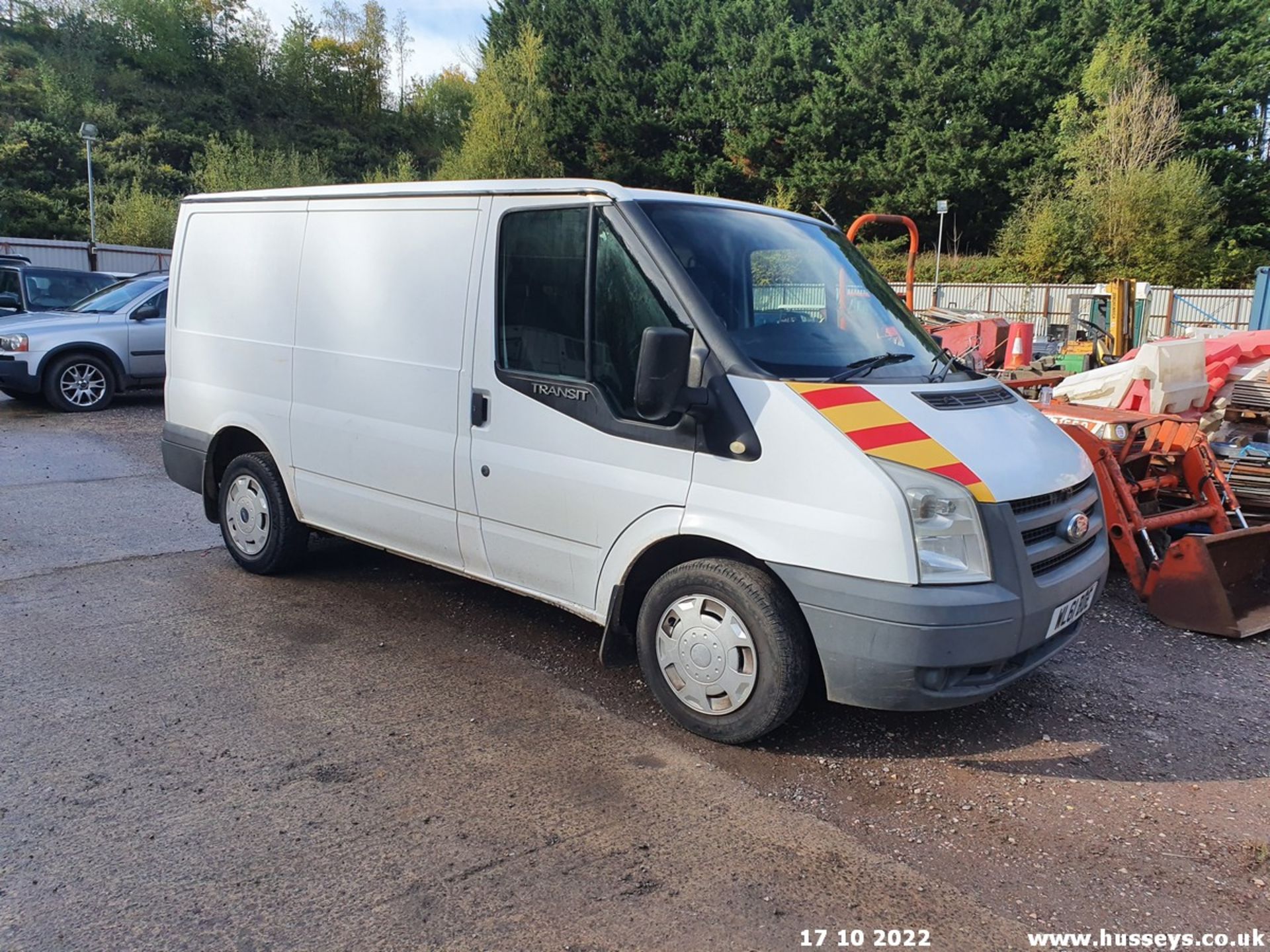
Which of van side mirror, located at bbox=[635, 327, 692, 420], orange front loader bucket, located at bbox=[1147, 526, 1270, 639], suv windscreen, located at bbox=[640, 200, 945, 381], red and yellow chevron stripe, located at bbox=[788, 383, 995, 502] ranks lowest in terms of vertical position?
orange front loader bucket, located at bbox=[1147, 526, 1270, 639]

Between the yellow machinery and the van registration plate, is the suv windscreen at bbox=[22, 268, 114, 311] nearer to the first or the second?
the van registration plate

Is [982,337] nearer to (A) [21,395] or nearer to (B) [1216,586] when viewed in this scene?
(B) [1216,586]

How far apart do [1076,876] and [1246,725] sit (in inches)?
67.6

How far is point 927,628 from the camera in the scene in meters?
3.28

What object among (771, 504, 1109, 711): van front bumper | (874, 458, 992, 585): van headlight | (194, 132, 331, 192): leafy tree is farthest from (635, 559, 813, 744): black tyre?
(194, 132, 331, 192): leafy tree

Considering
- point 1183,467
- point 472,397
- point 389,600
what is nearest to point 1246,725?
point 1183,467

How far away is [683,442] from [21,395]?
12.3 meters

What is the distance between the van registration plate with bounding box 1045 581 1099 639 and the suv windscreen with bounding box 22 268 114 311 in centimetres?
1422

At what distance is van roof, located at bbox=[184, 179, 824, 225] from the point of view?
394cm

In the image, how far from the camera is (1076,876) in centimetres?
300

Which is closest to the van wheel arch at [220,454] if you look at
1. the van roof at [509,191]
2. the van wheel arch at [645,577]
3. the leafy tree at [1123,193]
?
the van roof at [509,191]

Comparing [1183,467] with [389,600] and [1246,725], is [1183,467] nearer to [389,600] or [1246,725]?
[1246,725]

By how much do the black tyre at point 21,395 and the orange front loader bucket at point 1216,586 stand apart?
12884 mm

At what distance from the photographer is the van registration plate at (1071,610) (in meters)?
3.63
